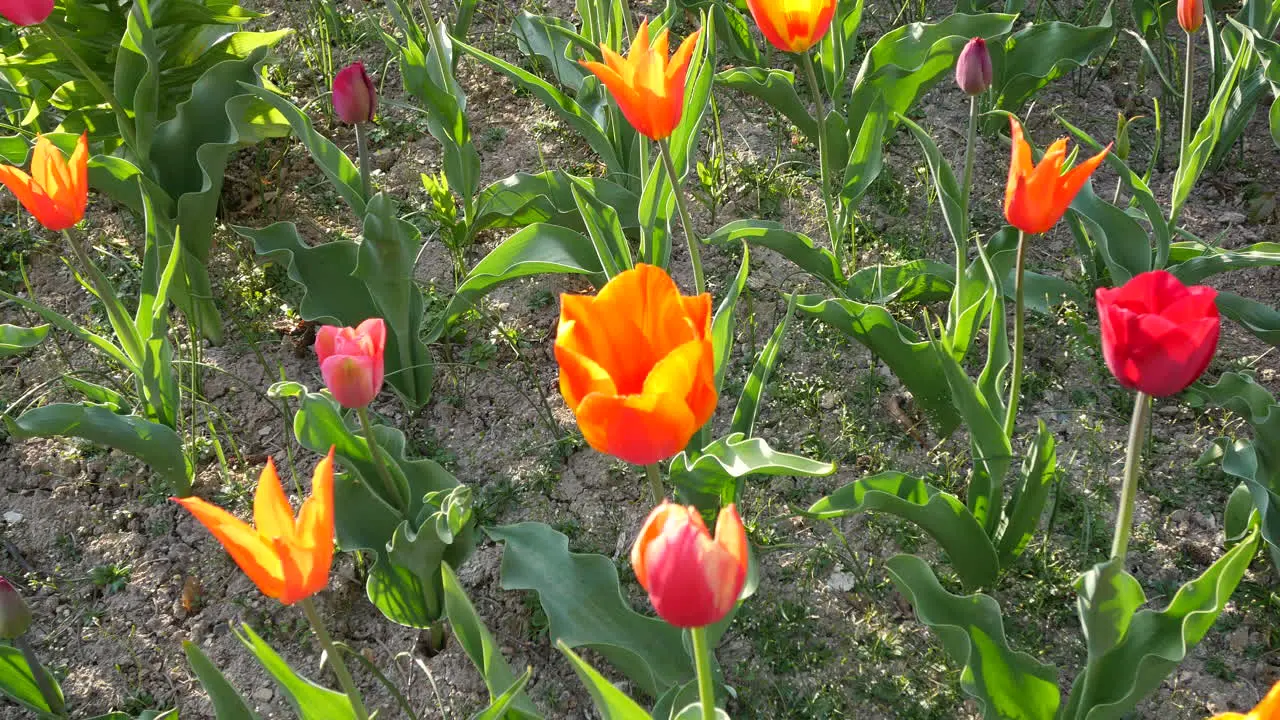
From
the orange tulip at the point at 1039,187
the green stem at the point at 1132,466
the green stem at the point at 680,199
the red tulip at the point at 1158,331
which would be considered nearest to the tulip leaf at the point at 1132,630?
the green stem at the point at 1132,466

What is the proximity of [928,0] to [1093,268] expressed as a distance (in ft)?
3.85

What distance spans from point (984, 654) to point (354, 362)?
0.92 meters

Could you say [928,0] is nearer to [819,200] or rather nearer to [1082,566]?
[819,200]

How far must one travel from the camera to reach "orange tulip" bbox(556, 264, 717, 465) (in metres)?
1.09

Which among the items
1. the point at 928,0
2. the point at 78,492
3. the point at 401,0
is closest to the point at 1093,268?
the point at 928,0

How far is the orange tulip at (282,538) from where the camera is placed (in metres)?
1.01

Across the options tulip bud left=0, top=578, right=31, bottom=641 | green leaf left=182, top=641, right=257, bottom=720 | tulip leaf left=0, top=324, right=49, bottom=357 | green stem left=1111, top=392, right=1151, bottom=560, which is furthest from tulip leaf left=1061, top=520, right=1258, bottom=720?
tulip leaf left=0, top=324, right=49, bottom=357

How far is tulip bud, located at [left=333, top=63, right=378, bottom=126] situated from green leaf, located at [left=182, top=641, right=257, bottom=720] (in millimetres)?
988

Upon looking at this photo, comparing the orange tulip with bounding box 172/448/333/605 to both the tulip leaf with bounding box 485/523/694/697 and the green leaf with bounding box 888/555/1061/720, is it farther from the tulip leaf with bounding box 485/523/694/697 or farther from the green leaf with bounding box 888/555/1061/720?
the green leaf with bounding box 888/555/1061/720

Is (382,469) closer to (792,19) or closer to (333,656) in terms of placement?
(333,656)

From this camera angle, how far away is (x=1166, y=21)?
2.88 meters

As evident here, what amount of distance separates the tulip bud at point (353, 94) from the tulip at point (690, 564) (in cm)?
129

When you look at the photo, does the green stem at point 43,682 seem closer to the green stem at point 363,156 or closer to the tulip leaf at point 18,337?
the tulip leaf at point 18,337

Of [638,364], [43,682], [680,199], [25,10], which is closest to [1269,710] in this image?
[638,364]
